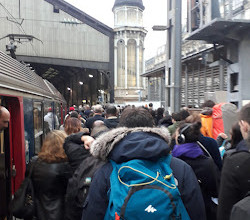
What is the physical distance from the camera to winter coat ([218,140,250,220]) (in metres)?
1.88

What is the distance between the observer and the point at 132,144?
175 centimetres

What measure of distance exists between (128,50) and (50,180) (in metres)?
30.9

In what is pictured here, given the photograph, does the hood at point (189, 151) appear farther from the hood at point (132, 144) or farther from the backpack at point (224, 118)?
the backpack at point (224, 118)

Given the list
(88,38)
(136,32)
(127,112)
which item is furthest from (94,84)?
(127,112)

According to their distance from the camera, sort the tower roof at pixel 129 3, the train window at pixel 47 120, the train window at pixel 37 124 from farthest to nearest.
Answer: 1. the tower roof at pixel 129 3
2. the train window at pixel 47 120
3. the train window at pixel 37 124

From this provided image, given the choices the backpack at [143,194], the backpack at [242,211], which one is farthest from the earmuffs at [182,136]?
the backpack at [242,211]

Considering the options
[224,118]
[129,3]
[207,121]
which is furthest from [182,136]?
[129,3]

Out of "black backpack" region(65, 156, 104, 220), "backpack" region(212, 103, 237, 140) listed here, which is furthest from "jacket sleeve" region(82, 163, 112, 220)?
"backpack" region(212, 103, 237, 140)

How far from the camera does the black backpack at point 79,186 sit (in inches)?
97.8

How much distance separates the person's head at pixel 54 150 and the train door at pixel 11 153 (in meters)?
0.98

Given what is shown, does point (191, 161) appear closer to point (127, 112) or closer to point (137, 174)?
point (127, 112)

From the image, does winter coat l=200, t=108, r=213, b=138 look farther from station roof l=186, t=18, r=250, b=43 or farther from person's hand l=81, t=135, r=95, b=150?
station roof l=186, t=18, r=250, b=43

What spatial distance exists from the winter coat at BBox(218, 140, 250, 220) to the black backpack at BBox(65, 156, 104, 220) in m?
1.05

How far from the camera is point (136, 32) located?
32844 millimetres
